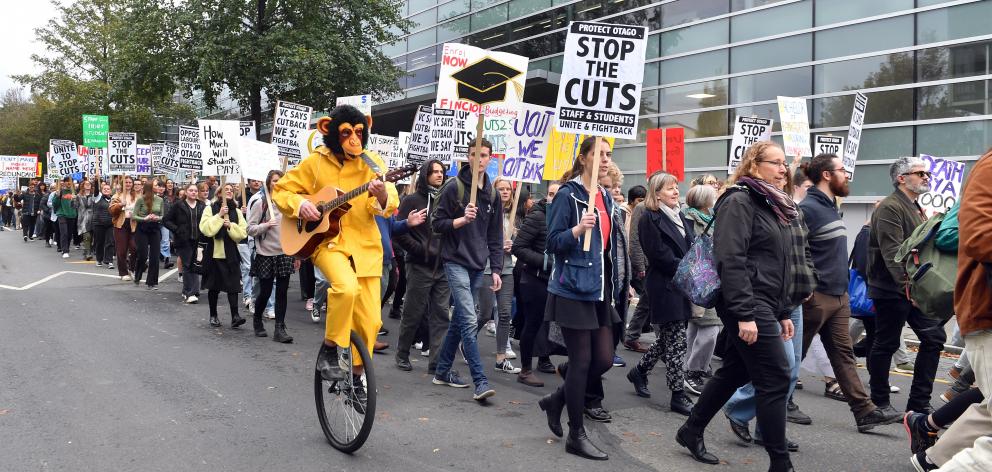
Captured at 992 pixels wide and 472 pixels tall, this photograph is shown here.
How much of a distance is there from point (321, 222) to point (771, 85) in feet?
52.9

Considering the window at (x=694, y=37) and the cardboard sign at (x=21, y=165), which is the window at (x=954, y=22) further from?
the cardboard sign at (x=21, y=165)

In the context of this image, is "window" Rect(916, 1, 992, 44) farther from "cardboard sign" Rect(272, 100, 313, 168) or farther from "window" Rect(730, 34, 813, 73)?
"cardboard sign" Rect(272, 100, 313, 168)

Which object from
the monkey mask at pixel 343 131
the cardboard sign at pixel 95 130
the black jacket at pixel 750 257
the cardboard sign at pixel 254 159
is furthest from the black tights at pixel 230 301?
the cardboard sign at pixel 95 130

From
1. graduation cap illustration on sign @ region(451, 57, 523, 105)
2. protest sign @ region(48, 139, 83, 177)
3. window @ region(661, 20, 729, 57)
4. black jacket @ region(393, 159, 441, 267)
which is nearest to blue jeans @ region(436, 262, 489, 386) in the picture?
black jacket @ region(393, 159, 441, 267)

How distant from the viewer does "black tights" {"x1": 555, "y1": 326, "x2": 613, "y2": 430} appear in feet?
16.8

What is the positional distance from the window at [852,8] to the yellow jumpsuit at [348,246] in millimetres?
14915

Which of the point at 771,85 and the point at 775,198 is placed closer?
the point at 775,198

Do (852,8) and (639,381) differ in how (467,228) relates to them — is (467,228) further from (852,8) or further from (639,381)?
(852,8)

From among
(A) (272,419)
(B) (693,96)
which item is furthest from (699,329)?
(B) (693,96)

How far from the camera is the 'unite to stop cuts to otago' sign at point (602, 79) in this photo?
605cm

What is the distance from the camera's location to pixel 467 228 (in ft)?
22.7

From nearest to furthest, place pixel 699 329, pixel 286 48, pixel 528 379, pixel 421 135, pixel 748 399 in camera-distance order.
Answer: pixel 748 399
pixel 699 329
pixel 528 379
pixel 421 135
pixel 286 48

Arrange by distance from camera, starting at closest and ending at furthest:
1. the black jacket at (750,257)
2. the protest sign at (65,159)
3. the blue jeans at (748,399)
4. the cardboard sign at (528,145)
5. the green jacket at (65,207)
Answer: the black jacket at (750,257)
the blue jeans at (748,399)
the cardboard sign at (528,145)
the green jacket at (65,207)
the protest sign at (65,159)

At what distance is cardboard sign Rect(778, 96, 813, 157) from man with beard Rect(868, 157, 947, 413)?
539 cm
